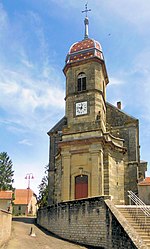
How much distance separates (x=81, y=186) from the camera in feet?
76.6

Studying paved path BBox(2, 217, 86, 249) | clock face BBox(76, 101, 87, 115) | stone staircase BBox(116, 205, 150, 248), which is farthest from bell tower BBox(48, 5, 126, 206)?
stone staircase BBox(116, 205, 150, 248)

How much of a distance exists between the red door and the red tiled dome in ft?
37.6

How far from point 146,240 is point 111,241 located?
268 cm

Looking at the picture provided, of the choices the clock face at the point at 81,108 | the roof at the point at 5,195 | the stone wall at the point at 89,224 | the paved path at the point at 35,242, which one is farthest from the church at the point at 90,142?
the roof at the point at 5,195

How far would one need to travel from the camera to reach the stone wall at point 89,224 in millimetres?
14180

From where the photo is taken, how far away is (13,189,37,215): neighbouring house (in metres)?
58.7

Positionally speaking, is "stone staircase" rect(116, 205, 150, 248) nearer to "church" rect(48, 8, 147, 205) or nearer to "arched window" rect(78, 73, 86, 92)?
"church" rect(48, 8, 147, 205)

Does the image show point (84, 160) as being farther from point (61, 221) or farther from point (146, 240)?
point (146, 240)

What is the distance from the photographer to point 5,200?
1499 inches

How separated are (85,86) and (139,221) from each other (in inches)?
594

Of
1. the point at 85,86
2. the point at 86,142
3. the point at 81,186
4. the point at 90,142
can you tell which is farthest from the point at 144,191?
the point at 85,86

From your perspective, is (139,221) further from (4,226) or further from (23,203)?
(23,203)

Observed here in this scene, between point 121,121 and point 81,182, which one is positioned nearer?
point 81,182

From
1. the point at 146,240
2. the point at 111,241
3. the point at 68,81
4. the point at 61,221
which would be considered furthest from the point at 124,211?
the point at 68,81
